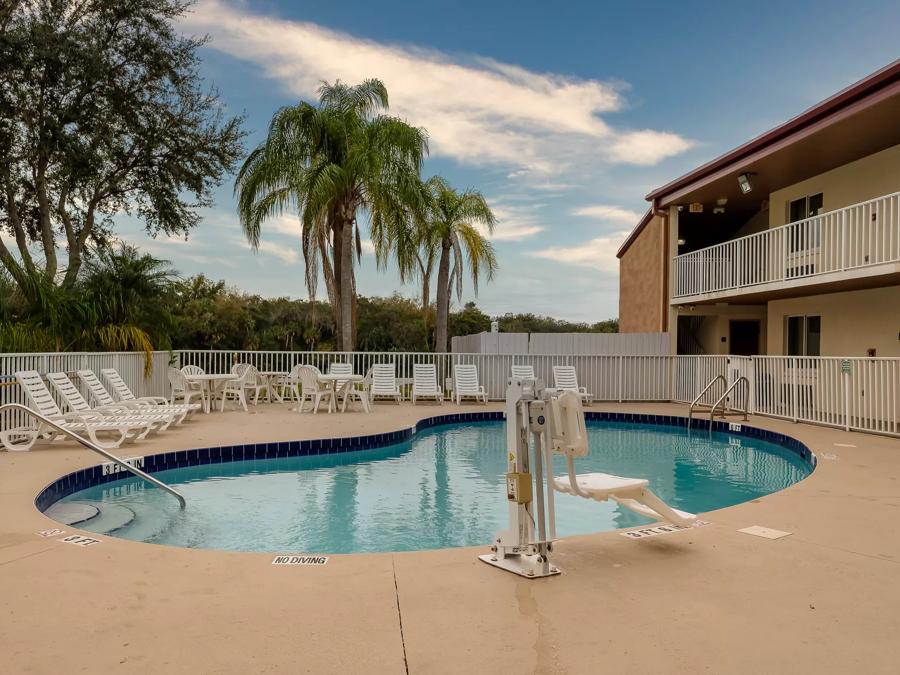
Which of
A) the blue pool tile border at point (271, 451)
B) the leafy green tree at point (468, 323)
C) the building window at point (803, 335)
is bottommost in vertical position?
the blue pool tile border at point (271, 451)

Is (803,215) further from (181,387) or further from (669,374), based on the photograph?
(181,387)

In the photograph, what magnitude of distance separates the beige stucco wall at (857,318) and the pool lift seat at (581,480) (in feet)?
33.5

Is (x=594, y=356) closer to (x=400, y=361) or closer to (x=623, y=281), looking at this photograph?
(x=400, y=361)

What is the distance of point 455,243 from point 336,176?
537cm

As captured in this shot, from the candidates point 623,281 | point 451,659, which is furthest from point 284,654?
point 623,281

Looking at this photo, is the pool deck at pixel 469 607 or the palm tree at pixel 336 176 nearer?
the pool deck at pixel 469 607

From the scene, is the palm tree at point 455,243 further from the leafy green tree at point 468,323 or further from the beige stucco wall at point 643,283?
the leafy green tree at point 468,323

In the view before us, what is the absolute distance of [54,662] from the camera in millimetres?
2564

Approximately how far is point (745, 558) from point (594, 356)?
12534mm

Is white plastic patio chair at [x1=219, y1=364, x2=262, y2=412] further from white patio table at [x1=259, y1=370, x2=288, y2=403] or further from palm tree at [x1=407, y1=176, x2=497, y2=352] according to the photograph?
palm tree at [x1=407, y1=176, x2=497, y2=352]

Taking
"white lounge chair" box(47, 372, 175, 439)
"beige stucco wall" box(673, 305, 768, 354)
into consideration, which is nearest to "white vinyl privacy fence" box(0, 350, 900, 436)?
"white lounge chair" box(47, 372, 175, 439)

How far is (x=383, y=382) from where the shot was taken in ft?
47.9

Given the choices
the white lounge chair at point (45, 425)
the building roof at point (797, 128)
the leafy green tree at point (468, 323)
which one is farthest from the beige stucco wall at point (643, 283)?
the white lounge chair at point (45, 425)

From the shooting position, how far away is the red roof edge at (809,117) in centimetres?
972
